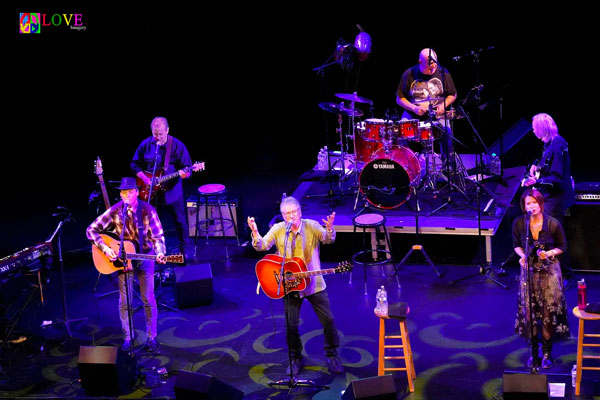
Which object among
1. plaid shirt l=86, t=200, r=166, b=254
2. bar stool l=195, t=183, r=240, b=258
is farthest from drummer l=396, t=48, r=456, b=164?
plaid shirt l=86, t=200, r=166, b=254

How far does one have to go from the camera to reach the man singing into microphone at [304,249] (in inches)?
303

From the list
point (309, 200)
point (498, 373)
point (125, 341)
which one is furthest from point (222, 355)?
point (309, 200)

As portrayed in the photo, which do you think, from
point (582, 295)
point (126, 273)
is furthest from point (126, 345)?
point (582, 295)

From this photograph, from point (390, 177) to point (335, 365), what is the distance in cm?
401

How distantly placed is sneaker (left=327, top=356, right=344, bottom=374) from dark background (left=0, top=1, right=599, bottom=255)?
20.2ft

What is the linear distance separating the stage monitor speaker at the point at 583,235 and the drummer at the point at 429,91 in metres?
2.04

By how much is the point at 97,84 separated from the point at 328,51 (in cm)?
477

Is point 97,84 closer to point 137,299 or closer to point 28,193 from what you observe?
point 28,193

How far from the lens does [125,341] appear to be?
884cm

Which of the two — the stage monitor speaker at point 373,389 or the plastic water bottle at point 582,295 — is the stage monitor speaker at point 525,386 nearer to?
the stage monitor speaker at point 373,389

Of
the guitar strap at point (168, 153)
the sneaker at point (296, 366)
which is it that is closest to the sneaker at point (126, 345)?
the sneaker at point (296, 366)

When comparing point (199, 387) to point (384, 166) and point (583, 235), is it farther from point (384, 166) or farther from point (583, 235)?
point (583, 235)

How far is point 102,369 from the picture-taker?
24.1 ft

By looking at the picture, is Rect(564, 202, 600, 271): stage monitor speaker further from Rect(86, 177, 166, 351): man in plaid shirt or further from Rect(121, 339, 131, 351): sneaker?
Rect(121, 339, 131, 351): sneaker
